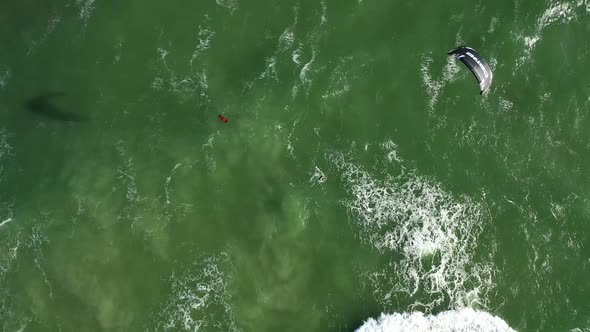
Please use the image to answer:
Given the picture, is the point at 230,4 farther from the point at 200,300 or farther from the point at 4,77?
the point at 200,300

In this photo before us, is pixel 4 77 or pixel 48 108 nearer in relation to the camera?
pixel 48 108

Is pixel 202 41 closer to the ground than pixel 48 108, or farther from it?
farther from it

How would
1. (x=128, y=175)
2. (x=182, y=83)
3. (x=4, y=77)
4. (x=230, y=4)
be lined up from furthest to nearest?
(x=4, y=77) < (x=230, y=4) < (x=182, y=83) < (x=128, y=175)

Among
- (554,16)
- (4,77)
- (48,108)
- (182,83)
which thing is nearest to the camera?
(554,16)

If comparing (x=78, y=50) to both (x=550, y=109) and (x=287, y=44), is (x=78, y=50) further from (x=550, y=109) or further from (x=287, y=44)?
(x=550, y=109)

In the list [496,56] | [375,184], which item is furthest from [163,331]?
[496,56]

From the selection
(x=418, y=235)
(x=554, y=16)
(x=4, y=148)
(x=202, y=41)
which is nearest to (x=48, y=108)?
(x=4, y=148)

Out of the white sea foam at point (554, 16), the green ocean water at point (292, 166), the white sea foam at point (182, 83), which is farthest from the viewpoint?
the white sea foam at point (182, 83)

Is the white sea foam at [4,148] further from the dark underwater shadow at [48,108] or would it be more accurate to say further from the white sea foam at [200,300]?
the white sea foam at [200,300]

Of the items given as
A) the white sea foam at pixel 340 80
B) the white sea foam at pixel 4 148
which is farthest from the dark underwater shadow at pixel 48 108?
the white sea foam at pixel 340 80
